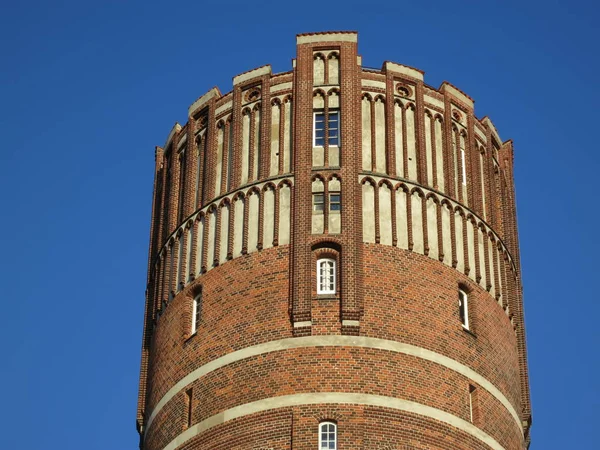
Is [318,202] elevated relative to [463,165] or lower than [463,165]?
lower

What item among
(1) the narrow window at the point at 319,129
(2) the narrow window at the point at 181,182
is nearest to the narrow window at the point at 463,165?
(1) the narrow window at the point at 319,129

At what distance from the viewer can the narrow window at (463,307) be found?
52.3 meters

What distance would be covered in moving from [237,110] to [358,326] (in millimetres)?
9941

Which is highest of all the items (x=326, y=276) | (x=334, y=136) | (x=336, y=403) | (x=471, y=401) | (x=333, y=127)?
(x=333, y=127)

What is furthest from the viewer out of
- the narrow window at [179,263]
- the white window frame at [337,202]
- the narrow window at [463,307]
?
the narrow window at [179,263]

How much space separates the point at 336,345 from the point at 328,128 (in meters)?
8.24

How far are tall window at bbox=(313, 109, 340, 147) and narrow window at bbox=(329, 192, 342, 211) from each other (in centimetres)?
209

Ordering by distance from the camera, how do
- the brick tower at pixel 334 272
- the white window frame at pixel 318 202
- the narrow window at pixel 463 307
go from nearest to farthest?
the brick tower at pixel 334 272 < the white window frame at pixel 318 202 < the narrow window at pixel 463 307

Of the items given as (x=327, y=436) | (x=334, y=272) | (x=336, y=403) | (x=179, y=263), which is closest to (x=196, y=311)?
(x=179, y=263)

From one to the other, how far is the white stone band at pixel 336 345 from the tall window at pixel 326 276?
73.5 inches

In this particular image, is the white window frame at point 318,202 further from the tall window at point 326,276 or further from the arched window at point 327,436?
the arched window at point 327,436

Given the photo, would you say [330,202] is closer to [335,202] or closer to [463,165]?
[335,202]

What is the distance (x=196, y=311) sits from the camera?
53.1 meters

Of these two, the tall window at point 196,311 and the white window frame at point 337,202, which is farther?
the tall window at point 196,311
